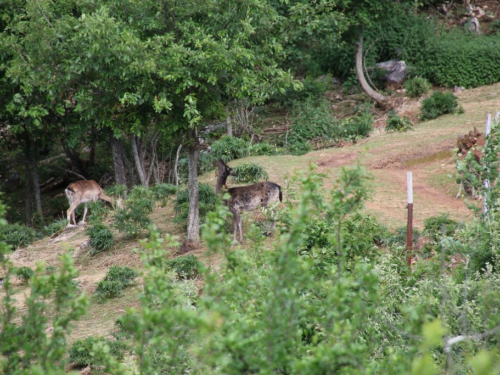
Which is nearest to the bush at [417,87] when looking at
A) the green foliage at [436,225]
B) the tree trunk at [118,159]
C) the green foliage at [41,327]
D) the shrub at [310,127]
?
the shrub at [310,127]

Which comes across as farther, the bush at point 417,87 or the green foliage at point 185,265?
the bush at point 417,87

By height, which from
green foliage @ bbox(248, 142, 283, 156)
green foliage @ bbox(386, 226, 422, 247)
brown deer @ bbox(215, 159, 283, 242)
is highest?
brown deer @ bbox(215, 159, 283, 242)

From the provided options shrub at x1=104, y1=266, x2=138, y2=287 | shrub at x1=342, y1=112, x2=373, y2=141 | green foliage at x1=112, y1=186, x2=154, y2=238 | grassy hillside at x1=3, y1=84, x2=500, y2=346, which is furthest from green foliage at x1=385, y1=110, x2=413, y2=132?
shrub at x1=104, y1=266, x2=138, y2=287

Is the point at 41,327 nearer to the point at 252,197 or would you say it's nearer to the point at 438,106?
the point at 252,197

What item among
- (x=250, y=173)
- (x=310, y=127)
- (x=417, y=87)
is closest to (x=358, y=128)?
(x=310, y=127)

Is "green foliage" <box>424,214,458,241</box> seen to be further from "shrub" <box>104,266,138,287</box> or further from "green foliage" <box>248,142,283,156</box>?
"green foliage" <box>248,142,283,156</box>

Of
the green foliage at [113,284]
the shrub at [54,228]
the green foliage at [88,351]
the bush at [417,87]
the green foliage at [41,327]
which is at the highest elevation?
the green foliage at [41,327]

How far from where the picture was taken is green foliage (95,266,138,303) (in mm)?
10969

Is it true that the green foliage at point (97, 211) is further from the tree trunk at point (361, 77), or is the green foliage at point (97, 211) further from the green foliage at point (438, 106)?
the tree trunk at point (361, 77)

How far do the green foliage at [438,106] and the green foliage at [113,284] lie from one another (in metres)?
12.7

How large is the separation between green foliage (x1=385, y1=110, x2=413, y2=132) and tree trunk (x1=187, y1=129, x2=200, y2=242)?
9.65 metres

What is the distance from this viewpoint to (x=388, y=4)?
22406 mm

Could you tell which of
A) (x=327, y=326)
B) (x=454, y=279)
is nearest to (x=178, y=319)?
(x=327, y=326)

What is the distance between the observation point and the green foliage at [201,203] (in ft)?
43.1
